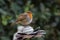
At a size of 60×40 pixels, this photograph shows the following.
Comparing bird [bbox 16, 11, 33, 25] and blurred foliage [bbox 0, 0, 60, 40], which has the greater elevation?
blurred foliage [bbox 0, 0, 60, 40]

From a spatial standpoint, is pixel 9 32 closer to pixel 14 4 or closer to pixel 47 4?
pixel 14 4

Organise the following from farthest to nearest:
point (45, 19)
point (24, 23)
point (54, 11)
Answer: point (54, 11) → point (45, 19) → point (24, 23)

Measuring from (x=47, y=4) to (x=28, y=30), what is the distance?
167cm

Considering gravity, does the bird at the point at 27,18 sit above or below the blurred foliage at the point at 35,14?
below

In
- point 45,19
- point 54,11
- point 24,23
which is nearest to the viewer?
point 24,23

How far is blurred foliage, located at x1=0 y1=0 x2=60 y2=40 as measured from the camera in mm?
2055

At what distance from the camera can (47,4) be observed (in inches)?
96.5

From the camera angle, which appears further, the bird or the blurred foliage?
the blurred foliage

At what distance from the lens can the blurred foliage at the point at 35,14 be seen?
2.05m

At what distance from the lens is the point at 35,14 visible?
7.39ft

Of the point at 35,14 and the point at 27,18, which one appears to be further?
the point at 35,14

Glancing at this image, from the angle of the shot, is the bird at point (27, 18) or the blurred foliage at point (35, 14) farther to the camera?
the blurred foliage at point (35, 14)

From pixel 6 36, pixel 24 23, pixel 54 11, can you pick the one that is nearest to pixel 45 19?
pixel 54 11

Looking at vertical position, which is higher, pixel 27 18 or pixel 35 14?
pixel 35 14
